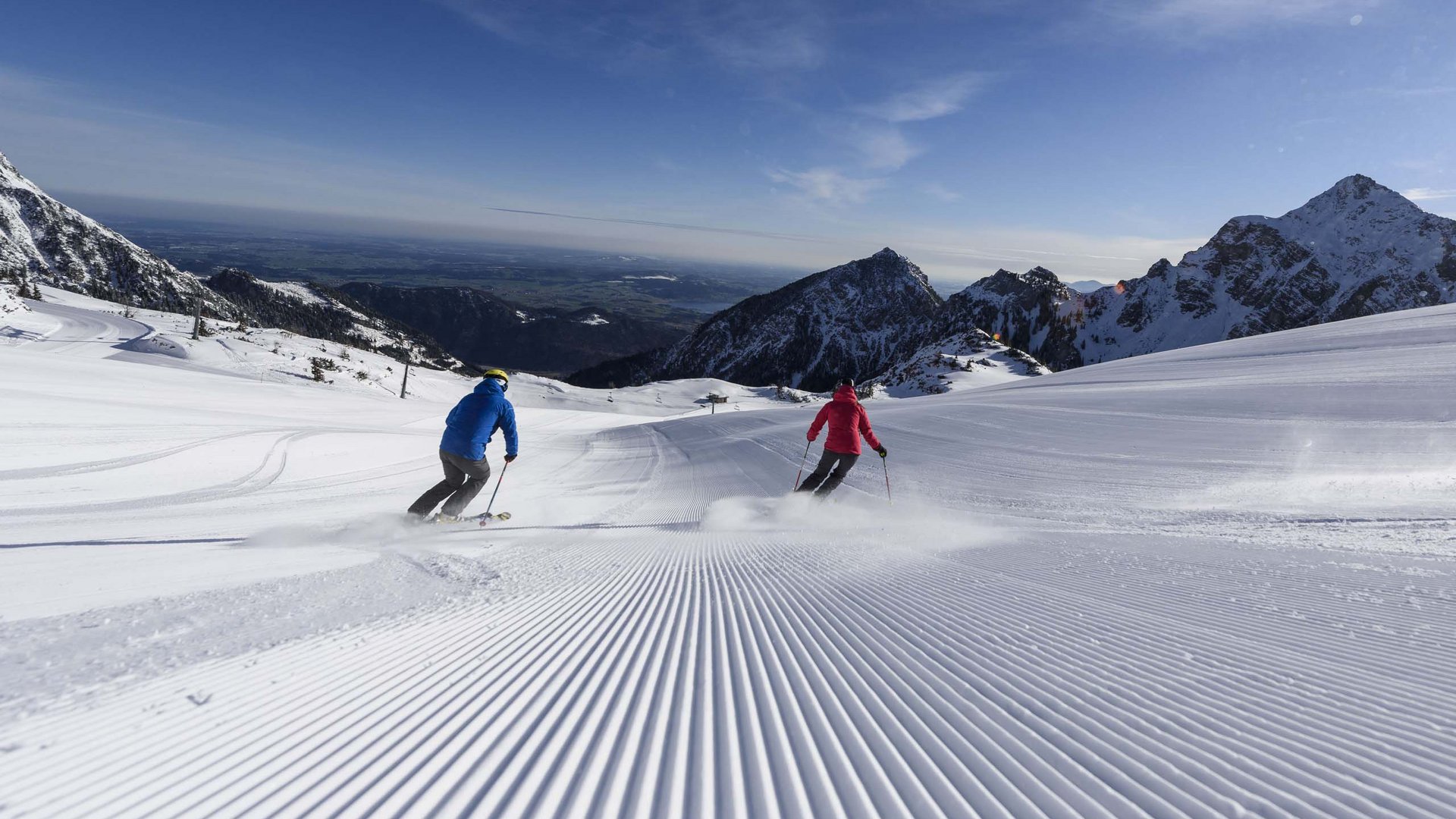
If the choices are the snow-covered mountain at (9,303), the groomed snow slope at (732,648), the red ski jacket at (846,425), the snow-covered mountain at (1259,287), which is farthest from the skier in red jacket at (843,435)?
the snow-covered mountain at (1259,287)

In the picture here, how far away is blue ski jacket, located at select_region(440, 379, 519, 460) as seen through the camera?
24.8ft

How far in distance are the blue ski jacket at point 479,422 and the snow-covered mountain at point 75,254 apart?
493 ft

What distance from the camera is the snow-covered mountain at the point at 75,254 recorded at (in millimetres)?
129875

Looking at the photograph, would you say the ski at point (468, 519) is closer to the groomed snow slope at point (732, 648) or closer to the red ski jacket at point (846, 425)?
the groomed snow slope at point (732, 648)

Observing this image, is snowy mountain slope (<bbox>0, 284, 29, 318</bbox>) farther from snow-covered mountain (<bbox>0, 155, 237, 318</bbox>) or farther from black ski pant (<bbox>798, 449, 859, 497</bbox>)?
snow-covered mountain (<bbox>0, 155, 237, 318</bbox>)

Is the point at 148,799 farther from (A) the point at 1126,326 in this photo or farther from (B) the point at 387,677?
(A) the point at 1126,326

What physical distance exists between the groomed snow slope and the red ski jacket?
41.3 inches

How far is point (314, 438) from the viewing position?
12.5 m

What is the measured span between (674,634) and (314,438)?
11804 millimetres

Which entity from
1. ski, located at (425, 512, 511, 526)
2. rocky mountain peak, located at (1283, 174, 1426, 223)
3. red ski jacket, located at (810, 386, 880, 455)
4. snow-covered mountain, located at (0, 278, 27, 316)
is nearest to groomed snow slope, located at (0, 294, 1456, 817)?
ski, located at (425, 512, 511, 526)

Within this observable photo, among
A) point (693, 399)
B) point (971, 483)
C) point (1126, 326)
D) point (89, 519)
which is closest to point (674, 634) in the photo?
point (89, 519)

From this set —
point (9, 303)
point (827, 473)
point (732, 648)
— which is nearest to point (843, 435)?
point (827, 473)

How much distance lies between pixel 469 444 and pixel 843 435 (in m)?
5.31

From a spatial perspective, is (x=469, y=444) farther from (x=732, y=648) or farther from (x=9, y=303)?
(x=9, y=303)
